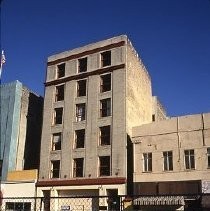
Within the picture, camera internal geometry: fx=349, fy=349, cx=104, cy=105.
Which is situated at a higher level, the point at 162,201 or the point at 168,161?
the point at 168,161

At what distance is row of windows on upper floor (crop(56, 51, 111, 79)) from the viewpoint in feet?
133

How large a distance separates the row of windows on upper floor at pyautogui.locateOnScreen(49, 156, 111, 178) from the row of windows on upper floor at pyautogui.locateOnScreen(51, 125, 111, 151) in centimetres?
152

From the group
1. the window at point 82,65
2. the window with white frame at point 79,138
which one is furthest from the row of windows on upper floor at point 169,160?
the window at point 82,65

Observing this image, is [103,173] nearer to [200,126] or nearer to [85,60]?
[200,126]

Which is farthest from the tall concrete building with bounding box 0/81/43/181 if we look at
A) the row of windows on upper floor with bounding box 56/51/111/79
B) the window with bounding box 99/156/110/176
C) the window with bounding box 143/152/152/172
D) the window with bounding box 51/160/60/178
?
the window with bounding box 143/152/152/172

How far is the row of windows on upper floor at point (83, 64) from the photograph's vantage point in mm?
40438

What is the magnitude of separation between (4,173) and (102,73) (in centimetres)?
1610

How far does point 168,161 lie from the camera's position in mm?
33156

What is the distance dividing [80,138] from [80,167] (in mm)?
3215

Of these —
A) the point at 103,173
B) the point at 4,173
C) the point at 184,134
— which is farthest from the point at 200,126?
the point at 4,173

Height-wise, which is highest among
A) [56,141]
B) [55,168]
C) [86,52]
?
[86,52]

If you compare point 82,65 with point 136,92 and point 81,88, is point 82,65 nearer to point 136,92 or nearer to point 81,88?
point 81,88

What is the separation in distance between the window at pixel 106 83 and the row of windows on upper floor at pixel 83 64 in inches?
59.8

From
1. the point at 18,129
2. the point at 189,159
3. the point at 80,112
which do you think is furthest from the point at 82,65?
the point at 189,159
